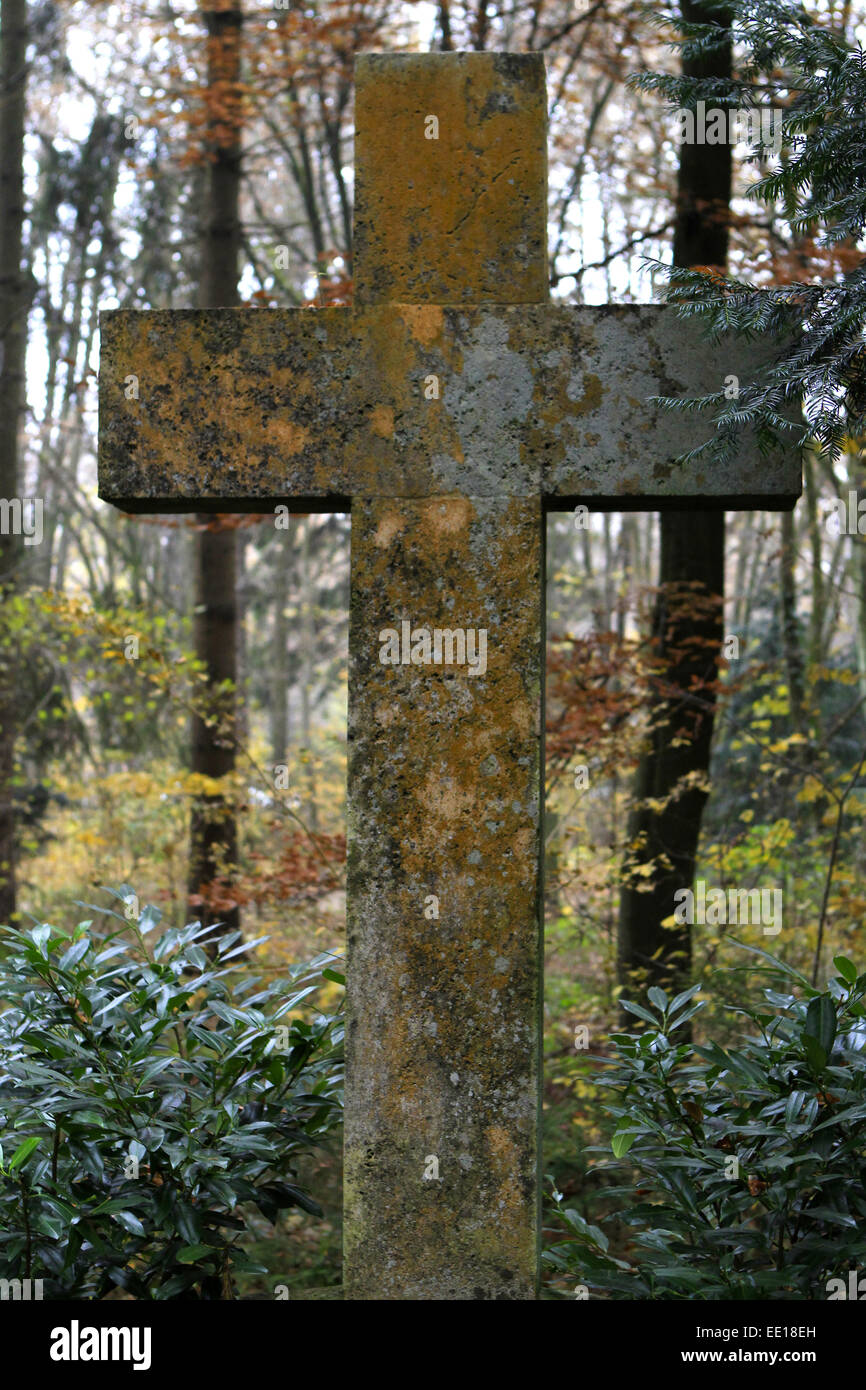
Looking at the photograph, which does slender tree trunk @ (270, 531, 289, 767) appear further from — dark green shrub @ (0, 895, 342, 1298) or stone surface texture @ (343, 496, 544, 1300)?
stone surface texture @ (343, 496, 544, 1300)

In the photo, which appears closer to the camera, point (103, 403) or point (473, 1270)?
point (473, 1270)

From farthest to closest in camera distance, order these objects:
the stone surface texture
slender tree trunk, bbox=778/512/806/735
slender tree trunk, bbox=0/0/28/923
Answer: slender tree trunk, bbox=778/512/806/735
slender tree trunk, bbox=0/0/28/923
the stone surface texture

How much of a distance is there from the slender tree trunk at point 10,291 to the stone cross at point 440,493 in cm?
670

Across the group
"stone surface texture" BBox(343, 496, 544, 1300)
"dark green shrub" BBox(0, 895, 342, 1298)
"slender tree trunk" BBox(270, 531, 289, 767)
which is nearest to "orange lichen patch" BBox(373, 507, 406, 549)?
"stone surface texture" BBox(343, 496, 544, 1300)

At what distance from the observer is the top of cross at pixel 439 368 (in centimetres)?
278

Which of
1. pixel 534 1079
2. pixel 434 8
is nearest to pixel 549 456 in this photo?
pixel 534 1079

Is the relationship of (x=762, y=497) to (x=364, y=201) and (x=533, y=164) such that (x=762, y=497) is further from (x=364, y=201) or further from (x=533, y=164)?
(x=364, y=201)

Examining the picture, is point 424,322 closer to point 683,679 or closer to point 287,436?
point 287,436

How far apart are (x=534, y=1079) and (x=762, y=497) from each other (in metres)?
1.45

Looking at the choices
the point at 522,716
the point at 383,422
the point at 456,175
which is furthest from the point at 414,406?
the point at 522,716

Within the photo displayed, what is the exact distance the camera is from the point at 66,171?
12.0m

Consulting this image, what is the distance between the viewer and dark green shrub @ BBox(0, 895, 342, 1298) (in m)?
2.70

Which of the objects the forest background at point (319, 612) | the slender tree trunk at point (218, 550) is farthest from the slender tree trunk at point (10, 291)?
the slender tree trunk at point (218, 550)

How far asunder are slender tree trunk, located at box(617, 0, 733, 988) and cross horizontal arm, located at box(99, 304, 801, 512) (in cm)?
348
